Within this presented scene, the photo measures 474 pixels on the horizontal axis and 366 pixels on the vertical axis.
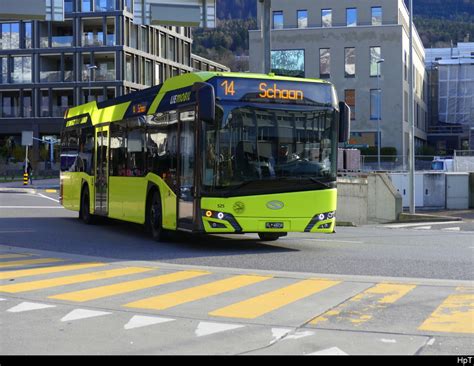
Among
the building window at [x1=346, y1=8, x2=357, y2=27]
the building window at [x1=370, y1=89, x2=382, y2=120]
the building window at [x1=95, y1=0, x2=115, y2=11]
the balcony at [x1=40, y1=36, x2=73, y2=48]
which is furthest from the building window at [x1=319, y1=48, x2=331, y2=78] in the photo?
the balcony at [x1=40, y1=36, x2=73, y2=48]

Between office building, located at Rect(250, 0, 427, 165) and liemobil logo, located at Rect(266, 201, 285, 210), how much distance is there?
168 ft

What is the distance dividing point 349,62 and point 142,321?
59.6 metres

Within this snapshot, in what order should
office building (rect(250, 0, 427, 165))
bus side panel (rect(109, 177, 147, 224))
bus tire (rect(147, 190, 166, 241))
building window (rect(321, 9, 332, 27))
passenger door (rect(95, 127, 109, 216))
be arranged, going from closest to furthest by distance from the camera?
bus tire (rect(147, 190, 166, 241)), bus side panel (rect(109, 177, 147, 224)), passenger door (rect(95, 127, 109, 216)), office building (rect(250, 0, 427, 165)), building window (rect(321, 9, 332, 27))

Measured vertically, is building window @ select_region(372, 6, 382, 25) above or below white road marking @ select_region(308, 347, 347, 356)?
above

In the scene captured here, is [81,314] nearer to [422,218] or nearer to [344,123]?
[344,123]

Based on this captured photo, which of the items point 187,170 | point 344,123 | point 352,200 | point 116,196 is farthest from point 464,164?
point 187,170

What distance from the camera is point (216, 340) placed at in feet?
21.4

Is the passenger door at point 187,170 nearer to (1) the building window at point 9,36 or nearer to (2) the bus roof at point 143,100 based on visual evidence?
(2) the bus roof at point 143,100

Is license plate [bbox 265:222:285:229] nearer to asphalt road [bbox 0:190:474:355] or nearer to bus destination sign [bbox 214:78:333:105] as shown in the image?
asphalt road [bbox 0:190:474:355]

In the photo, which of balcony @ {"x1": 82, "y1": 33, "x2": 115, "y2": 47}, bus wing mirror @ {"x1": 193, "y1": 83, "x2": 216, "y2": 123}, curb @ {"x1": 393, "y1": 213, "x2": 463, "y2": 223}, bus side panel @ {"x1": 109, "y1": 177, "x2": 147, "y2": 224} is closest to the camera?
bus wing mirror @ {"x1": 193, "y1": 83, "x2": 216, "y2": 123}

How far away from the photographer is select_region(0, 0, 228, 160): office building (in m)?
70.0

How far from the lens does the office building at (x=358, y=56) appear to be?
209 feet

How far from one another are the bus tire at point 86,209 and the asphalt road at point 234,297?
443 cm

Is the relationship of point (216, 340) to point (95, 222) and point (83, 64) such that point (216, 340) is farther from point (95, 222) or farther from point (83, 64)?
point (83, 64)
